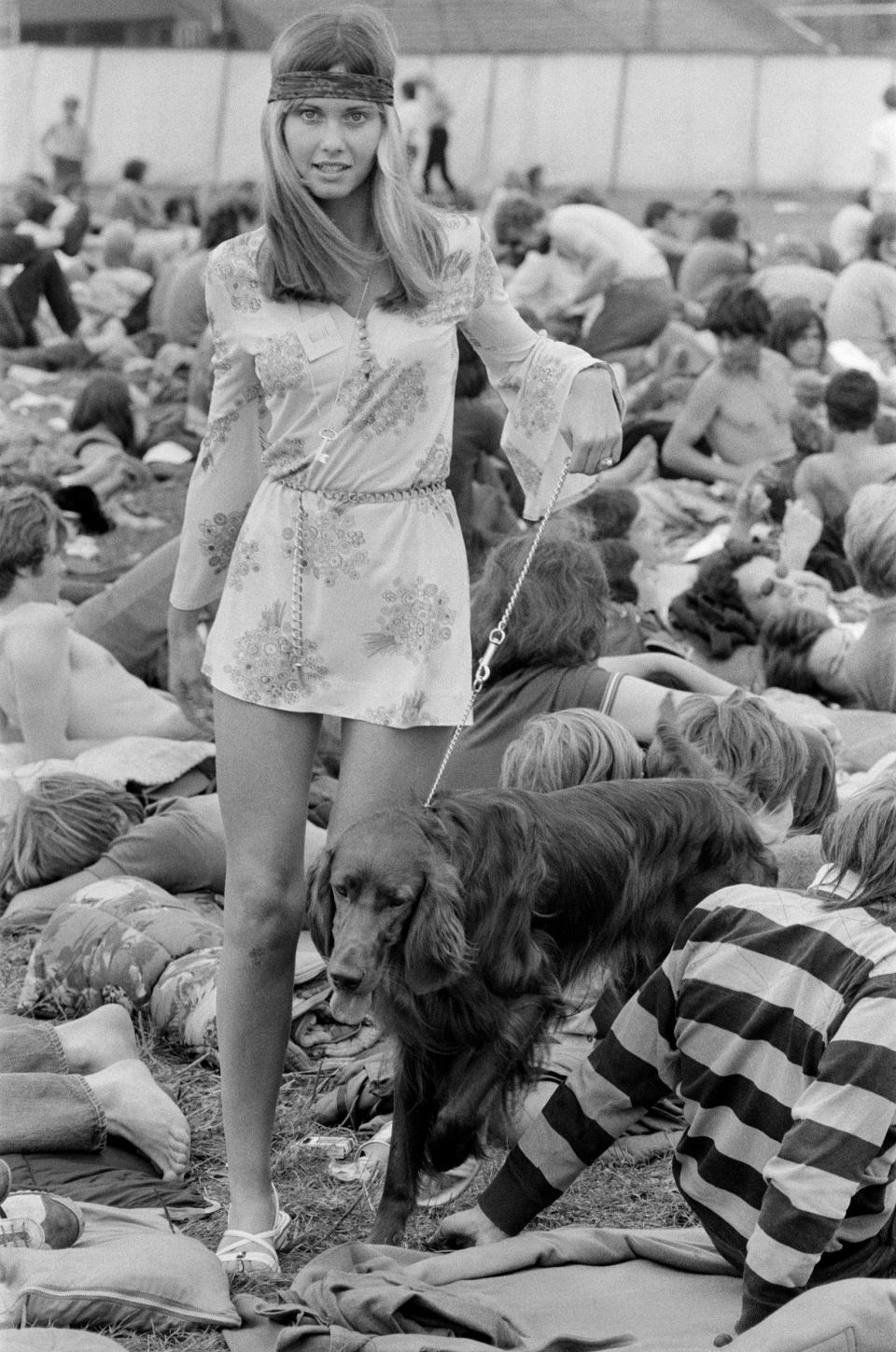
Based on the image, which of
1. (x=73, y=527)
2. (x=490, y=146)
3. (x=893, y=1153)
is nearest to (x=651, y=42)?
(x=490, y=146)

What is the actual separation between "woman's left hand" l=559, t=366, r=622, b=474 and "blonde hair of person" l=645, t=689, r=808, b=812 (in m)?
0.79

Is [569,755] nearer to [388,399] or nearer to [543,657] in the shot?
[543,657]

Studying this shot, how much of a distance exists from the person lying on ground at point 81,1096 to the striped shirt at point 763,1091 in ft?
2.53

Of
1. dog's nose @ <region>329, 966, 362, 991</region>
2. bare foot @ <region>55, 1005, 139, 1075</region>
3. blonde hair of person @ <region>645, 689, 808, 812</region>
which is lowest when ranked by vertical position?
bare foot @ <region>55, 1005, 139, 1075</region>

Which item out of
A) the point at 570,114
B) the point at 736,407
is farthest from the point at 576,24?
the point at 736,407

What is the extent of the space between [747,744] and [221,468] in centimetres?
137

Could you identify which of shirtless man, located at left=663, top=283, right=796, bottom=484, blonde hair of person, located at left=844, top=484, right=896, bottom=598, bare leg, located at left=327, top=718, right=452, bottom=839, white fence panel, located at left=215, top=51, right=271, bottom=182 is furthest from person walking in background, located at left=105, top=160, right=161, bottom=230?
bare leg, located at left=327, top=718, right=452, bottom=839

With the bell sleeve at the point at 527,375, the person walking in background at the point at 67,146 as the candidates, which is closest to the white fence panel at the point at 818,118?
the person walking in background at the point at 67,146

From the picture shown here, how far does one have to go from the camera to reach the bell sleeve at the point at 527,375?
308cm

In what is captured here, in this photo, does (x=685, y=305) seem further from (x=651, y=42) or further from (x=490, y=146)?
(x=651, y=42)

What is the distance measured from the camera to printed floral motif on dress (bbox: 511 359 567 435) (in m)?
3.12

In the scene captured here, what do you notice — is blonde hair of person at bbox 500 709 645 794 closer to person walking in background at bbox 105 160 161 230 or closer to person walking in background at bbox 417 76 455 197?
person walking in background at bbox 105 160 161 230

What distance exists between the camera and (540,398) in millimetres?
3150

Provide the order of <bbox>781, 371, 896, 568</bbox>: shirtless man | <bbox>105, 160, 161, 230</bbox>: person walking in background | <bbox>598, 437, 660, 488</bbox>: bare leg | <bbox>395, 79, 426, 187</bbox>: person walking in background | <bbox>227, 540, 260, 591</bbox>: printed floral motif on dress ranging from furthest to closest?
<bbox>395, 79, 426, 187</bbox>: person walking in background, <bbox>105, 160, 161, 230</bbox>: person walking in background, <bbox>598, 437, 660, 488</bbox>: bare leg, <bbox>781, 371, 896, 568</bbox>: shirtless man, <bbox>227, 540, 260, 591</bbox>: printed floral motif on dress
